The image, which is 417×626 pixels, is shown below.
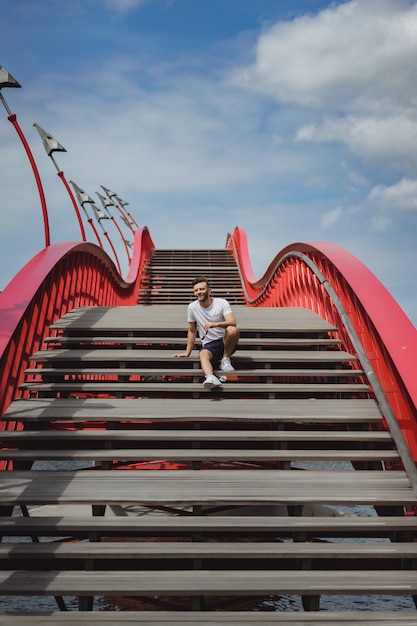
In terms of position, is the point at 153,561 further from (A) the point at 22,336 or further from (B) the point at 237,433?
(A) the point at 22,336

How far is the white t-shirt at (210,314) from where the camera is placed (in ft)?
17.4

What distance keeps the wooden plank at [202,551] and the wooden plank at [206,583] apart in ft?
0.31

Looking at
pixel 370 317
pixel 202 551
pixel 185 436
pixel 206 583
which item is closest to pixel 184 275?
pixel 370 317

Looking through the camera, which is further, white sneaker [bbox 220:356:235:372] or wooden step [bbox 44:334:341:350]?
wooden step [bbox 44:334:341:350]

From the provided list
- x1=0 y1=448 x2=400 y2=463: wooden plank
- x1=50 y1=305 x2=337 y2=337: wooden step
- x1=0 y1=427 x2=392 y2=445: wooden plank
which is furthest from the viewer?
x1=50 y1=305 x2=337 y2=337: wooden step

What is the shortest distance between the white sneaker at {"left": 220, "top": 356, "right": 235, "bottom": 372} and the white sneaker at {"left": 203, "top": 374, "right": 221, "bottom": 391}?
0.80 ft

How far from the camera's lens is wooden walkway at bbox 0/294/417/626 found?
2855 mm

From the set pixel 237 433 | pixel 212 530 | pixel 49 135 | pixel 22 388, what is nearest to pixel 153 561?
pixel 212 530

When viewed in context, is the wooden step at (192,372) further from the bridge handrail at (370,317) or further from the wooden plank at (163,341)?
the wooden plank at (163,341)

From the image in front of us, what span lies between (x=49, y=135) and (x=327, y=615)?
27.5ft

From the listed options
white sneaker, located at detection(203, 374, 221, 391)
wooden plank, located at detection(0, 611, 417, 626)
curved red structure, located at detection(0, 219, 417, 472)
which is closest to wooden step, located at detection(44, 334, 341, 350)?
curved red structure, located at detection(0, 219, 417, 472)

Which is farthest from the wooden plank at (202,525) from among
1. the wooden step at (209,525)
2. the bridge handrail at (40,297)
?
the bridge handrail at (40,297)

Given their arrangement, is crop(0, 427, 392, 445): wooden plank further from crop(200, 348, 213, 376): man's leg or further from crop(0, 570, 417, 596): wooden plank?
crop(0, 570, 417, 596): wooden plank

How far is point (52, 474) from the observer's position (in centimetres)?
374
